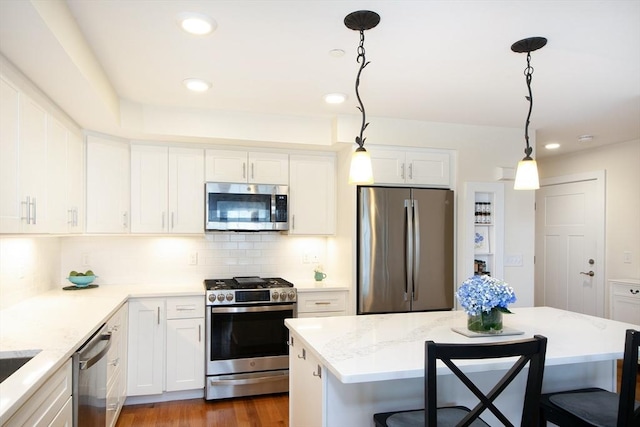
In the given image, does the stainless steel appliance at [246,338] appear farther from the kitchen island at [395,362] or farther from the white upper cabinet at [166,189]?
the kitchen island at [395,362]

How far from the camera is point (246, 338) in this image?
143 inches

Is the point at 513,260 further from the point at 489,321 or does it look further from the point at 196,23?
the point at 196,23

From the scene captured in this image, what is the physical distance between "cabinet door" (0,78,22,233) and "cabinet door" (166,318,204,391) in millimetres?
1696

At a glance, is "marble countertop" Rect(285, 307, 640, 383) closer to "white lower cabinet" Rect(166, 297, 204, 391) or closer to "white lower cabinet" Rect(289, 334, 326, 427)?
"white lower cabinet" Rect(289, 334, 326, 427)

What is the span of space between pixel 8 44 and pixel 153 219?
206 cm

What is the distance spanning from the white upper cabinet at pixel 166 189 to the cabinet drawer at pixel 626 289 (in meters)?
4.14

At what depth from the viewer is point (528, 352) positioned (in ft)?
4.91

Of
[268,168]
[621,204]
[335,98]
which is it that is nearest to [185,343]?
[268,168]

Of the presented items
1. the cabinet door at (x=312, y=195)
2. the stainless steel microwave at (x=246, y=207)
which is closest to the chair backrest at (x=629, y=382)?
the cabinet door at (x=312, y=195)

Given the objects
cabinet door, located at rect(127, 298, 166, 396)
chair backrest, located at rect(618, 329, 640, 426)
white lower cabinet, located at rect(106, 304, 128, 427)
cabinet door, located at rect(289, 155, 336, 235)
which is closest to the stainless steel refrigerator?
cabinet door, located at rect(289, 155, 336, 235)

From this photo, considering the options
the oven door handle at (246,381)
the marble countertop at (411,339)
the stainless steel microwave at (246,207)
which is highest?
the stainless steel microwave at (246,207)

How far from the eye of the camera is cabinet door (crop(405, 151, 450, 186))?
391 cm

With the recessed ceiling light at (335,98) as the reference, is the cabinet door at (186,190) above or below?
below

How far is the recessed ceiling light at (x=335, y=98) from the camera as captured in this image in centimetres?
313
